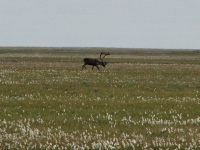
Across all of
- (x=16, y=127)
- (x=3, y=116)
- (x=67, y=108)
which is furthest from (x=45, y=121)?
(x=67, y=108)

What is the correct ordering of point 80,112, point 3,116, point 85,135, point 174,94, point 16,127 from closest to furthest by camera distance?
1. point 85,135
2. point 16,127
3. point 3,116
4. point 80,112
5. point 174,94

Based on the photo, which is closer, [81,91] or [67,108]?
[67,108]

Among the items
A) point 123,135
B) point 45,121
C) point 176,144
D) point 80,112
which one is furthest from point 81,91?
Result: point 176,144

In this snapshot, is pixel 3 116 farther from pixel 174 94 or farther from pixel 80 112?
pixel 174 94

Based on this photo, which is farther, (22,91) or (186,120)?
(22,91)

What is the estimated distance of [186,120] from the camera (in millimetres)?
14992

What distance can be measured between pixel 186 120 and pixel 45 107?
686 centimetres

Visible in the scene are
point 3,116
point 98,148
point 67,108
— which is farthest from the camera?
point 67,108

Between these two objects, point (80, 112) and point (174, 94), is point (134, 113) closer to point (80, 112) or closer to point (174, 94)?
point (80, 112)

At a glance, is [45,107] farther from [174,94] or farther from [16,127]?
[174,94]

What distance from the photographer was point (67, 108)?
17844mm

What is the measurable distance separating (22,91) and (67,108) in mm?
7386

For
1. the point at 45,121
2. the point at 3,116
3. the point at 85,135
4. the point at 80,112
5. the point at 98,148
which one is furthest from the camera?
the point at 80,112

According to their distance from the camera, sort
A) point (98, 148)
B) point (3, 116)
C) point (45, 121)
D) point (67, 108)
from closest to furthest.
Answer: point (98, 148), point (45, 121), point (3, 116), point (67, 108)
